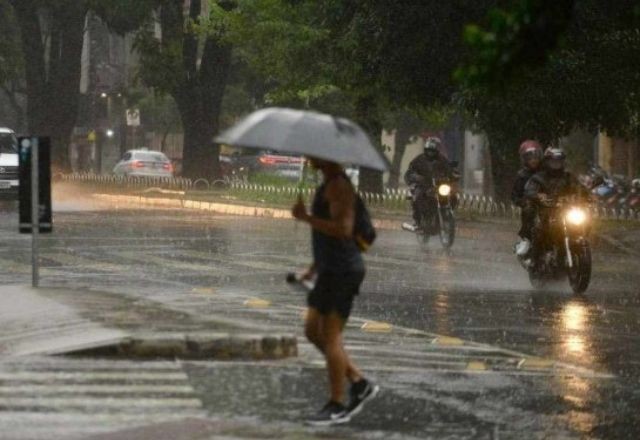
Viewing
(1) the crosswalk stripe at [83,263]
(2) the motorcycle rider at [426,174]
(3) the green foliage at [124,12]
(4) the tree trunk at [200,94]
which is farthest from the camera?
(3) the green foliage at [124,12]

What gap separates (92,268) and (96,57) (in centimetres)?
8261

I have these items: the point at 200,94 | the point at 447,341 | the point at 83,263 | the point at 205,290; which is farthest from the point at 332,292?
the point at 200,94

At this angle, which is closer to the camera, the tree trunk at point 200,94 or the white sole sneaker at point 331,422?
the white sole sneaker at point 331,422

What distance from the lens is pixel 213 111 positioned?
5650 centimetres

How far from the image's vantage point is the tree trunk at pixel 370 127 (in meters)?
45.0

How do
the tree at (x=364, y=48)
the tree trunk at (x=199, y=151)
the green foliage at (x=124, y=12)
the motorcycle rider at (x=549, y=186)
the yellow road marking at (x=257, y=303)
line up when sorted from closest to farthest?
the yellow road marking at (x=257, y=303)
the motorcycle rider at (x=549, y=186)
the tree at (x=364, y=48)
the green foliage at (x=124, y=12)
the tree trunk at (x=199, y=151)

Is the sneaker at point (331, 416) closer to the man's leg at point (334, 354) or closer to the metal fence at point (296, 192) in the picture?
the man's leg at point (334, 354)

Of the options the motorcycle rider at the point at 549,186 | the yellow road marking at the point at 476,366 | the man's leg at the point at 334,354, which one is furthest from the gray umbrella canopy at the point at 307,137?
the motorcycle rider at the point at 549,186

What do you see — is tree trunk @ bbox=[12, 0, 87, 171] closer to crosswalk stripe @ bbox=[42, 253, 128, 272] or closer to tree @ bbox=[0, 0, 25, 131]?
tree @ bbox=[0, 0, 25, 131]

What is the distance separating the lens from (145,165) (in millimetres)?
71438

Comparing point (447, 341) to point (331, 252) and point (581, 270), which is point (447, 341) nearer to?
point (331, 252)

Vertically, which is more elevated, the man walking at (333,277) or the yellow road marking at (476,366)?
the man walking at (333,277)

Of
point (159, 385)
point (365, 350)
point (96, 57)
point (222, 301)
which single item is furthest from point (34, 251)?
point (96, 57)

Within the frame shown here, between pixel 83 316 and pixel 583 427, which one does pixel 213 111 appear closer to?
pixel 83 316
